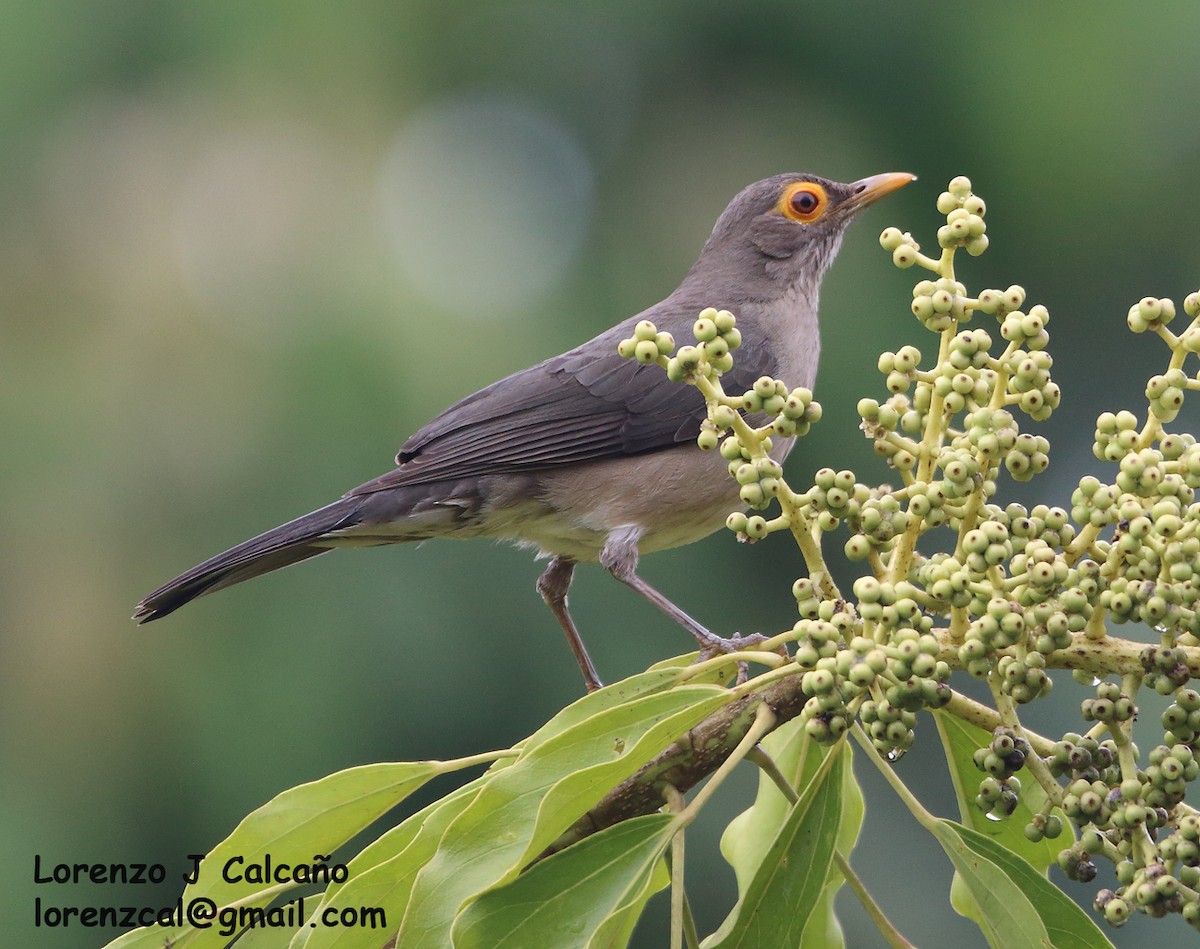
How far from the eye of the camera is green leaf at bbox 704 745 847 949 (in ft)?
6.09

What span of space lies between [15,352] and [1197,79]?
8.17 meters

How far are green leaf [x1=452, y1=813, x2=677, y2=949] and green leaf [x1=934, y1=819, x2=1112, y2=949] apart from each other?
43cm

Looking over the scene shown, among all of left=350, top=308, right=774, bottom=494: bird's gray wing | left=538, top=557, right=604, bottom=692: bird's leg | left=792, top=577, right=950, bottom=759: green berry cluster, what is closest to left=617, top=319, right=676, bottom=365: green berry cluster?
left=792, top=577, right=950, bottom=759: green berry cluster

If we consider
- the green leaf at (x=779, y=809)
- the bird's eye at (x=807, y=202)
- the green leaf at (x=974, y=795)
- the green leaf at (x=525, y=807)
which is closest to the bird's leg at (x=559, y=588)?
the green leaf at (x=779, y=809)

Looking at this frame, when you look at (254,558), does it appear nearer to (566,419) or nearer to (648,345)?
(566,419)

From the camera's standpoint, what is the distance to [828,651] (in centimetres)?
175

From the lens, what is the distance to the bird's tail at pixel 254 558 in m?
3.33

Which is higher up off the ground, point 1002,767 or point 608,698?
point 608,698

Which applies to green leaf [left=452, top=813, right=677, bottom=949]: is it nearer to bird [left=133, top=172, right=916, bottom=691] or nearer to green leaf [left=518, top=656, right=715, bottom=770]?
green leaf [left=518, top=656, right=715, bottom=770]

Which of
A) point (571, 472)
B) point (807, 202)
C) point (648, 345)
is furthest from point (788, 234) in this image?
point (648, 345)

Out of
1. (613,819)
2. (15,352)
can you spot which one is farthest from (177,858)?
(613,819)

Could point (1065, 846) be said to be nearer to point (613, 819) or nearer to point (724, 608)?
point (613, 819)

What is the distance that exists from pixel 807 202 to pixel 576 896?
3.63 meters

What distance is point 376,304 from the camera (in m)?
7.52
